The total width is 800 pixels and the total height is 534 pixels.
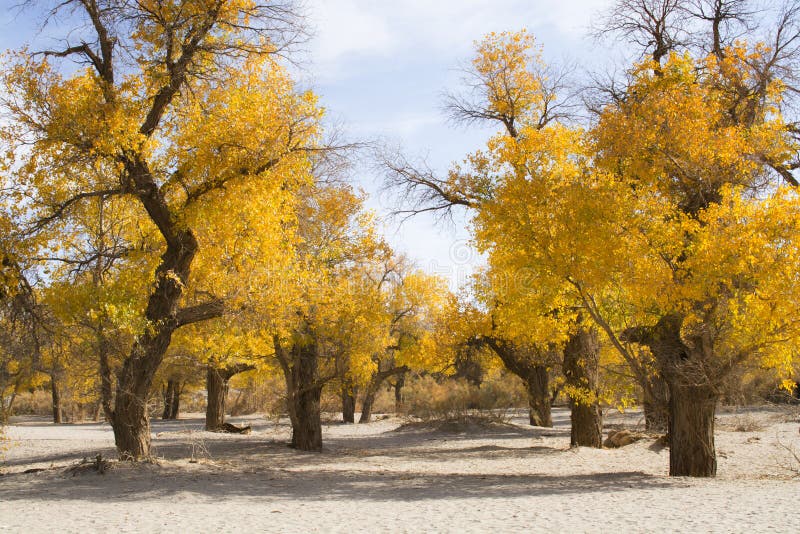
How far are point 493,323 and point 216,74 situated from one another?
35.0 feet

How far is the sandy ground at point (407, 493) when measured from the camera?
6.23 m

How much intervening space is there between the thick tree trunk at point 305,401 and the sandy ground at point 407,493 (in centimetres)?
59

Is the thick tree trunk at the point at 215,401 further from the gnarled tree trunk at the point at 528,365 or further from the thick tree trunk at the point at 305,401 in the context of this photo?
the gnarled tree trunk at the point at 528,365

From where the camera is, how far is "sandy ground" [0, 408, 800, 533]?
6230 millimetres

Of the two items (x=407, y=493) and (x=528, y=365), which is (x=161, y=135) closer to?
(x=407, y=493)

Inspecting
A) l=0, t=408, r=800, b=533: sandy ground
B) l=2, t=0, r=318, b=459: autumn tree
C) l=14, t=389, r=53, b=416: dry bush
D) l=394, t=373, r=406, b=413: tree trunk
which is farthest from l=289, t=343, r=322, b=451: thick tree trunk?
l=14, t=389, r=53, b=416: dry bush

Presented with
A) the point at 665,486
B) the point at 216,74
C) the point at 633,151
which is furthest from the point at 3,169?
the point at 665,486

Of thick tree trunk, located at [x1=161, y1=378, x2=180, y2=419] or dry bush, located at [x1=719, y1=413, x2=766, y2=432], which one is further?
thick tree trunk, located at [x1=161, y1=378, x2=180, y2=419]

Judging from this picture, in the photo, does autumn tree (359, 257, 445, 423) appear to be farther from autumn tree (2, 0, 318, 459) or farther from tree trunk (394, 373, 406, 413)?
autumn tree (2, 0, 318, 459)

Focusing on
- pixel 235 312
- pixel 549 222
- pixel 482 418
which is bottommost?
pixel 482 418

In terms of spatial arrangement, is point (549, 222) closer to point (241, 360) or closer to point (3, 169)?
point (3, 169)

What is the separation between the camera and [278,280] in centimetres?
1102

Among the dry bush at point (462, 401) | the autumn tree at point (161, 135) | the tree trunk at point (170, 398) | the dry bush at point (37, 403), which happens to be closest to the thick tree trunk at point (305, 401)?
the autumn tree at point (161, 135)

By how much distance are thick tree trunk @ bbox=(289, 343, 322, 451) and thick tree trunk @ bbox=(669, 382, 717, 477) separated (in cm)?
824
